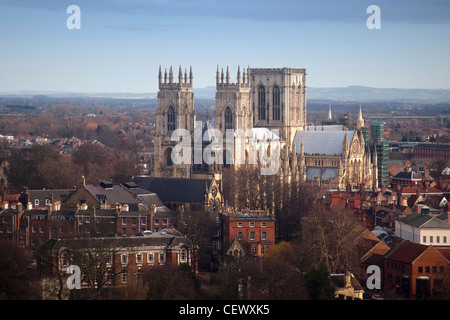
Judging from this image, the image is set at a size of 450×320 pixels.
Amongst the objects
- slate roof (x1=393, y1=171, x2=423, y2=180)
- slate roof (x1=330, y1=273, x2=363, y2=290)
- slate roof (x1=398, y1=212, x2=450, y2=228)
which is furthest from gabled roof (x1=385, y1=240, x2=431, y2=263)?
slate roof (x1=393, y1=171, x2=423, y2=180)

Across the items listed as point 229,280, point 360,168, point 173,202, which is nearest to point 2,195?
point 173,202

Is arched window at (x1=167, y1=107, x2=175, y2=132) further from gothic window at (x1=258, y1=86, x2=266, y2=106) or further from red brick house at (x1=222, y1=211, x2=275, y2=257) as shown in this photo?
red brick house at (x1=222, y1=211, x2=275, y2=257)

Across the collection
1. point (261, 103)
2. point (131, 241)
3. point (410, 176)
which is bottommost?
point (410, 176)

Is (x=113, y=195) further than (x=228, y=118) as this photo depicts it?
No

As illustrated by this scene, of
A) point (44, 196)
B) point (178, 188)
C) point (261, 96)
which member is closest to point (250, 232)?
point (178, 188)

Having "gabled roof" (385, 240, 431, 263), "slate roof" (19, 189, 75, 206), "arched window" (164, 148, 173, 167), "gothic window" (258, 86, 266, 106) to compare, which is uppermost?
"gothic window" (258, 86, 266, 106)

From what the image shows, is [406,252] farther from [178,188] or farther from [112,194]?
[178,188]
